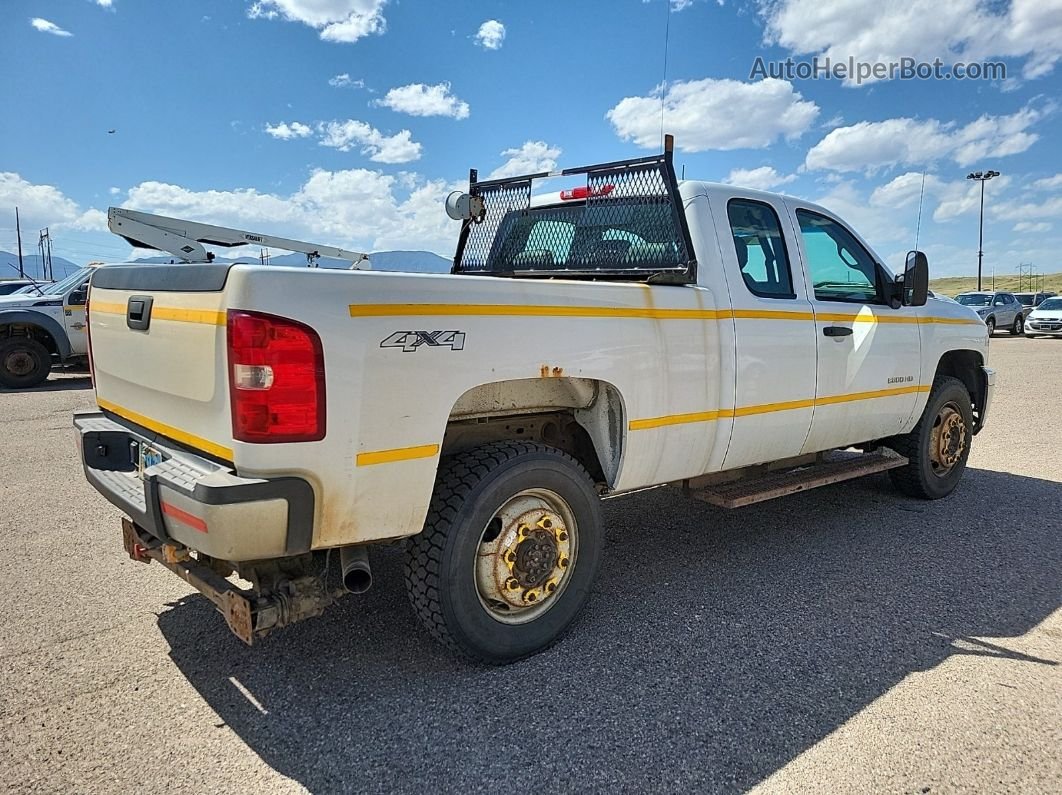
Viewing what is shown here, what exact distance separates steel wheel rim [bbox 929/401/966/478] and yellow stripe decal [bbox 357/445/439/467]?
4440 millimetres

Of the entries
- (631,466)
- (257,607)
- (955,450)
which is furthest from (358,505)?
(955,450)

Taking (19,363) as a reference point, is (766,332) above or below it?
above

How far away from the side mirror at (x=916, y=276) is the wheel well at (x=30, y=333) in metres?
13.6

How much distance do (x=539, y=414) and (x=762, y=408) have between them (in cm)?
127

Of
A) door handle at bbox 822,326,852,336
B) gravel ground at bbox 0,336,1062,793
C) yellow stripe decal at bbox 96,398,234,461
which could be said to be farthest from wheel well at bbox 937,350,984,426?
yellow stripe decal at bbox 96,398,234,461

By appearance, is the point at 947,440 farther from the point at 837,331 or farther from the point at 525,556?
the point at 525,556

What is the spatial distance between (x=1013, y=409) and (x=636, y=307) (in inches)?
376

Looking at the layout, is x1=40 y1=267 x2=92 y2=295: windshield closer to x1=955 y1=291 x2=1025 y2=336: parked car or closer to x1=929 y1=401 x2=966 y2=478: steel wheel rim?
x1=929 y1=401 x2=966 y2=478: steel wheel rim

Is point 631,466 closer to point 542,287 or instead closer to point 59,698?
point 542,287

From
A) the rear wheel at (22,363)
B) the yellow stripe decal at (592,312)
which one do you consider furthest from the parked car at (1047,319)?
the rear wheel at (22,363)

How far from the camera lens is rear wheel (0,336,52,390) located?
1280cm

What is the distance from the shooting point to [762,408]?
404 cm

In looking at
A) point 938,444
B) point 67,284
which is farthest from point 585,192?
point 67,284

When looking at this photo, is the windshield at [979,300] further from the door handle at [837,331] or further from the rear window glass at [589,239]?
the rear window glass at [589,239]
